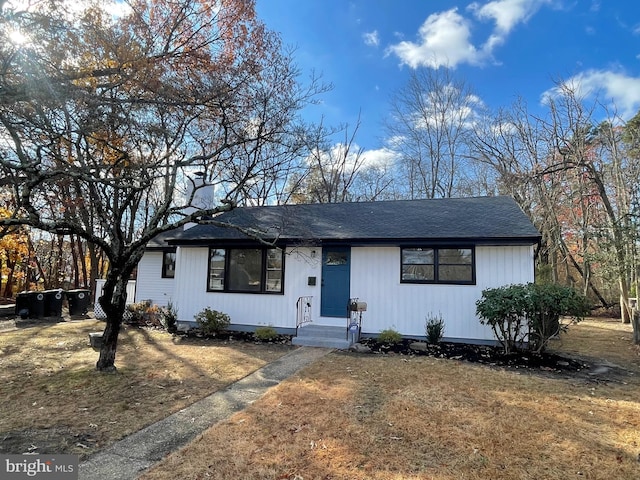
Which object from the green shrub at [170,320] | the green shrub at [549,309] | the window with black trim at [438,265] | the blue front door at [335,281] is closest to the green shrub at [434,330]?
the window with black trim at [438,265]

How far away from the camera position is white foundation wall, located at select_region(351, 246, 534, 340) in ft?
27.7

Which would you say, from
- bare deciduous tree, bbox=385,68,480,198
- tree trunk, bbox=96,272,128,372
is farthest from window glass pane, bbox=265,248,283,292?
bare deciduous tree, bbox=385,68,480,198

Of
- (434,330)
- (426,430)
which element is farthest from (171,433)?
(434,330)

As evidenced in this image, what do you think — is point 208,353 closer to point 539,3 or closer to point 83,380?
point 83,380

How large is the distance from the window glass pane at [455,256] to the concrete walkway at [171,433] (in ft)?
16.1

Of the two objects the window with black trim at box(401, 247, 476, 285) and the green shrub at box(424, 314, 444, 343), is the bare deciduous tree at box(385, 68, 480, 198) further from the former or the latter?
the green shrub at box(424, 314, 444, 343)

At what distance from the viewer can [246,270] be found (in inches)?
412

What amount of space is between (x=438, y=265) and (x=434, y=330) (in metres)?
1.59

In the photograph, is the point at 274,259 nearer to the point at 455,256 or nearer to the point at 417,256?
the point at 417,256

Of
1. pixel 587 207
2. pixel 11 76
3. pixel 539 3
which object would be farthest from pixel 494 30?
pixel 11 76

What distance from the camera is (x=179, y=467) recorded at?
3053 mm

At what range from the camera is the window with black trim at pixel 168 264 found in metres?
13.5

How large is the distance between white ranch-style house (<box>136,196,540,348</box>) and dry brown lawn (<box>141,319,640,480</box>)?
110 inches

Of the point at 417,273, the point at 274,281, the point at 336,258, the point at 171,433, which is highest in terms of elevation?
the point at 336,258
